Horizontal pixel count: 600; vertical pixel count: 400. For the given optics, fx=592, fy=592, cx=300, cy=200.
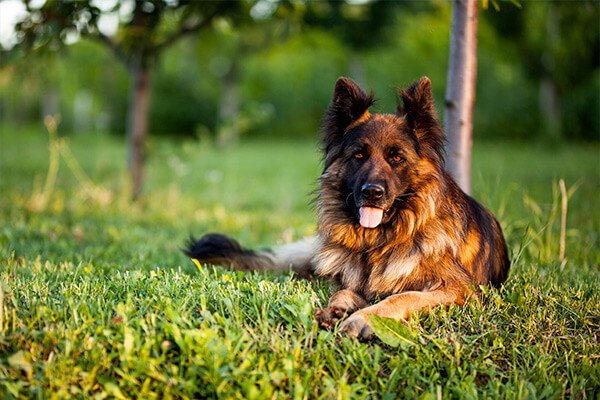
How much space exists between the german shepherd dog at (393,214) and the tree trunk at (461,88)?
4.55 ft

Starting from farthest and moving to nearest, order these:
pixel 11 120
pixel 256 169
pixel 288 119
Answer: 1. pixel 11 120
2. pixel 288 119
3. pixel 256 169

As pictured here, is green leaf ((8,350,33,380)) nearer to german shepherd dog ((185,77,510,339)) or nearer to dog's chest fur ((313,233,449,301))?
german shepherd dog ((185,77,510,339))

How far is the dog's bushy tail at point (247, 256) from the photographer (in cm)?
504

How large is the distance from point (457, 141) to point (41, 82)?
7006 millimetres

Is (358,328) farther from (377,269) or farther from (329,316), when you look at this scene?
(377,269)

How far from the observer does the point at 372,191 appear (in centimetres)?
397

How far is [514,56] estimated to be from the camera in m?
30.7

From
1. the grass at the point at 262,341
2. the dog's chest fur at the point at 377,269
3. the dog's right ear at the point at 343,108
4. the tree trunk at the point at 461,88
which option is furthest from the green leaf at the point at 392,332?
the tree trunk at the point at 461,88

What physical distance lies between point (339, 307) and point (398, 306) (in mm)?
379

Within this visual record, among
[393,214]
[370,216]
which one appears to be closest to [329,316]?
[370,216]

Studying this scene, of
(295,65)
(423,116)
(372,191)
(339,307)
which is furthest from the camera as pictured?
(295,65)

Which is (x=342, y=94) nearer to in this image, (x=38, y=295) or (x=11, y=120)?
(x=38, y=295)

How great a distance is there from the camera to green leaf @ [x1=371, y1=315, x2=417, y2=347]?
3.50m

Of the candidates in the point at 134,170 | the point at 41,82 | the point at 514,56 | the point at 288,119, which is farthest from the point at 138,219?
the point at 288,119
